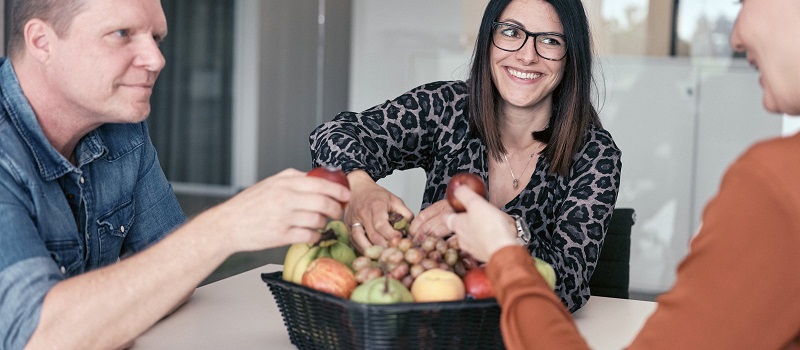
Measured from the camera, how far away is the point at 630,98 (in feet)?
16.0

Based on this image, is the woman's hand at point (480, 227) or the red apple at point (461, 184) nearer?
the woman's hand at point (480, 227)

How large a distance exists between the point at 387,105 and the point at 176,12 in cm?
353

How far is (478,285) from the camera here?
53.5 inches

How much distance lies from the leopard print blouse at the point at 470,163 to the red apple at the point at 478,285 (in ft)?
1.51

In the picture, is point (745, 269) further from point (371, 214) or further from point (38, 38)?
point (38, 38)

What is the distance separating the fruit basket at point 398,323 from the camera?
1.25m

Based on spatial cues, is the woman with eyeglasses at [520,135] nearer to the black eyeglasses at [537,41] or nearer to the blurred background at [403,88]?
the black eyeglasses at [537,41]

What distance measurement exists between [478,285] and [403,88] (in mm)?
4226

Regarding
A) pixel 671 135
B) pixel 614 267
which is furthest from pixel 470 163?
pixel 671 135

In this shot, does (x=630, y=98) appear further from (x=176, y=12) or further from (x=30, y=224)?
(x=30, y=224)

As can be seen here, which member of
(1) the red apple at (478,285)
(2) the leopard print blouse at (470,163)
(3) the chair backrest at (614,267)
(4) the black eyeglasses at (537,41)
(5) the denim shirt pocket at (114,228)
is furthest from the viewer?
(3) the chair backrest at (614,267)

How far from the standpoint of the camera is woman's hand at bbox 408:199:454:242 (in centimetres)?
163

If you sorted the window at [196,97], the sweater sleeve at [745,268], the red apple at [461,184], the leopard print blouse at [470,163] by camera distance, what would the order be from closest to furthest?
the sweater sleeve at [745,268] → the red apple at [461,184] → the leopard print blouse at [470,163] → the window at [196,97]

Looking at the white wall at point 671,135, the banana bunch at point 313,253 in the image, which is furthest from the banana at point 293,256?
the white wall at point 671,135
